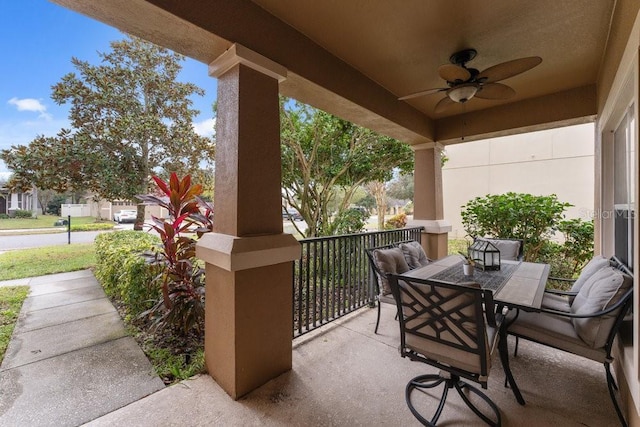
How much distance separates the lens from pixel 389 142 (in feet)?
16.3

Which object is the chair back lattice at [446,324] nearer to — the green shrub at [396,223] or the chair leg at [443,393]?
the chair leg at [443,393]

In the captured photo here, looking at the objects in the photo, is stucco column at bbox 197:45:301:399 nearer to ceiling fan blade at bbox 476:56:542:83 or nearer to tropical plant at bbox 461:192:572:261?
ceiling fan blade at bbox 476:56:542:83

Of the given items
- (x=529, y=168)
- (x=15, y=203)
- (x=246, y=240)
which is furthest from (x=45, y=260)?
(x=529, y=168)

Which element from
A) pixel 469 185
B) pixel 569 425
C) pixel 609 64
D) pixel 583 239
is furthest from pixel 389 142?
pixel 469 185

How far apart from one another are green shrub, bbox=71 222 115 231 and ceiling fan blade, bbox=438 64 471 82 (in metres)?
8.97

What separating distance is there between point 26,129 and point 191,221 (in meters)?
4.60

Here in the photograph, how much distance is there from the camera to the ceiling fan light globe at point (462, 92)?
2.18 m

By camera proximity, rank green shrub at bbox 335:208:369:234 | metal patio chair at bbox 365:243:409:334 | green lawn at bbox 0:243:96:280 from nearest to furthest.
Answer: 1. metal patio chair at bbox 365:243:409:334
2. green lawn at bbox 0:243:96:280
3. green shrub at bbox 335:208:369:234

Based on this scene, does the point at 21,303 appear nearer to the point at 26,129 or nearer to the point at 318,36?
the point at 26,129

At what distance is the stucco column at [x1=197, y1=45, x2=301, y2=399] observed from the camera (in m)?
1.71

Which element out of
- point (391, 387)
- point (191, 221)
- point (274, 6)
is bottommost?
point (391, 387)

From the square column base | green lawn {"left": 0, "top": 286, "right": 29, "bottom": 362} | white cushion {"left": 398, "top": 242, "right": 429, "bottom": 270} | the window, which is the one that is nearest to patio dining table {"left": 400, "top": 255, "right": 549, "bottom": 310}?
white cushion {"left": 398, "top": 242, "right": 429, "bottom": 270}

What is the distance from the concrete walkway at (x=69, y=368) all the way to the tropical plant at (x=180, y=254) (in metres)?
0.41

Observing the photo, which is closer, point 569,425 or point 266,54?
point 569,425
